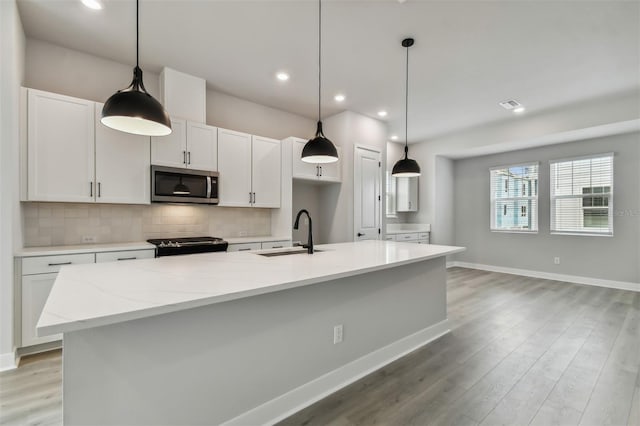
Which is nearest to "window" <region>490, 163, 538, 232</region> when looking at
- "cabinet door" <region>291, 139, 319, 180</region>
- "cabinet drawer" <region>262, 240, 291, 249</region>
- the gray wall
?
the gray wall

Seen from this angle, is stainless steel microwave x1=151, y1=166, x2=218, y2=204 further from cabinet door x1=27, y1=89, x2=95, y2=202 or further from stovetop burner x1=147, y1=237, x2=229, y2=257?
cabinet door x1=27, y1=89, x2=95, y2=202

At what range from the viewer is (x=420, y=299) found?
2.86 meters

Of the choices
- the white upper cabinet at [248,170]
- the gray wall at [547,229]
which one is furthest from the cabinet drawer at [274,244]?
the gray wall at [547,229]

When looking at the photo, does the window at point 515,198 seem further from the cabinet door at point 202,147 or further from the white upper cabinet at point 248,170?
the cabinet door at point 202,147

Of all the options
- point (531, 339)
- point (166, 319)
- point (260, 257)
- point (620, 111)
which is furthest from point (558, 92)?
point (166, 319)

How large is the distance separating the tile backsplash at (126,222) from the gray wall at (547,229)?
4.95 m

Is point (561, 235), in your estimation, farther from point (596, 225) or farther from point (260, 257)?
point (260, 257)

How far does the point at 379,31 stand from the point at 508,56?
154 centimetres

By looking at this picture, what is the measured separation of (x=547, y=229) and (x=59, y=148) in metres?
A: 7.49

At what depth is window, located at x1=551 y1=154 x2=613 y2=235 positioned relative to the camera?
4.96 m

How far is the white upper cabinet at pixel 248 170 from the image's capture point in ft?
12.6

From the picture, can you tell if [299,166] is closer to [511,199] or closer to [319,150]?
[319,150]

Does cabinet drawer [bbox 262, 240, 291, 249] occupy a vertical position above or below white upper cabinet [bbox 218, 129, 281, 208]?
below

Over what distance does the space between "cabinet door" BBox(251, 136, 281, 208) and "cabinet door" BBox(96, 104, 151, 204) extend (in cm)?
132
